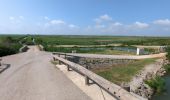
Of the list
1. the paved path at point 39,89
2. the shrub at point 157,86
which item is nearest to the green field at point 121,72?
the shrub at point 157,86

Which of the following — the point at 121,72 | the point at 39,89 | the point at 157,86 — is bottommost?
the point at 157,86

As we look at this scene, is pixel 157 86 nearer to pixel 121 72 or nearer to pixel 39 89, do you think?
pixel 121 72

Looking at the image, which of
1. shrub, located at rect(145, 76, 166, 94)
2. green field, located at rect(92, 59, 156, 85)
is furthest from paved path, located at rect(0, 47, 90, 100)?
green field, located at rect(92, 59, 156, 85)

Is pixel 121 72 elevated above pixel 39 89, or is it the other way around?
pixel 39 89

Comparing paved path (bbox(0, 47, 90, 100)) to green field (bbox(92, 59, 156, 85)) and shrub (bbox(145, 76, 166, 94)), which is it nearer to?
shrub (bbox(145, 76, 166, 94))

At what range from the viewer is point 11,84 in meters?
12.6

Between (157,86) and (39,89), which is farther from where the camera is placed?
(157,86)

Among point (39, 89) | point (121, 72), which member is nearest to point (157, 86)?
point (121, 72)

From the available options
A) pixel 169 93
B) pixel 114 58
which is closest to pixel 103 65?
pixel 114 58

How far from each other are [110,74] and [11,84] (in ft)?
64.5

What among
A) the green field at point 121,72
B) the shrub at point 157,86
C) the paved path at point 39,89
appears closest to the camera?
A: the paved path at point 39,89

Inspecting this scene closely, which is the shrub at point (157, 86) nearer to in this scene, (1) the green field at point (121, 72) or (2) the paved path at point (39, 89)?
(1) the green field at point (121, 72)

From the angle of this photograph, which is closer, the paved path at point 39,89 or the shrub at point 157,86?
the paved path at point 39,89

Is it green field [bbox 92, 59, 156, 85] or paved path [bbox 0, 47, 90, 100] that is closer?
paved path [bbox 0, 47, 90, 100]
